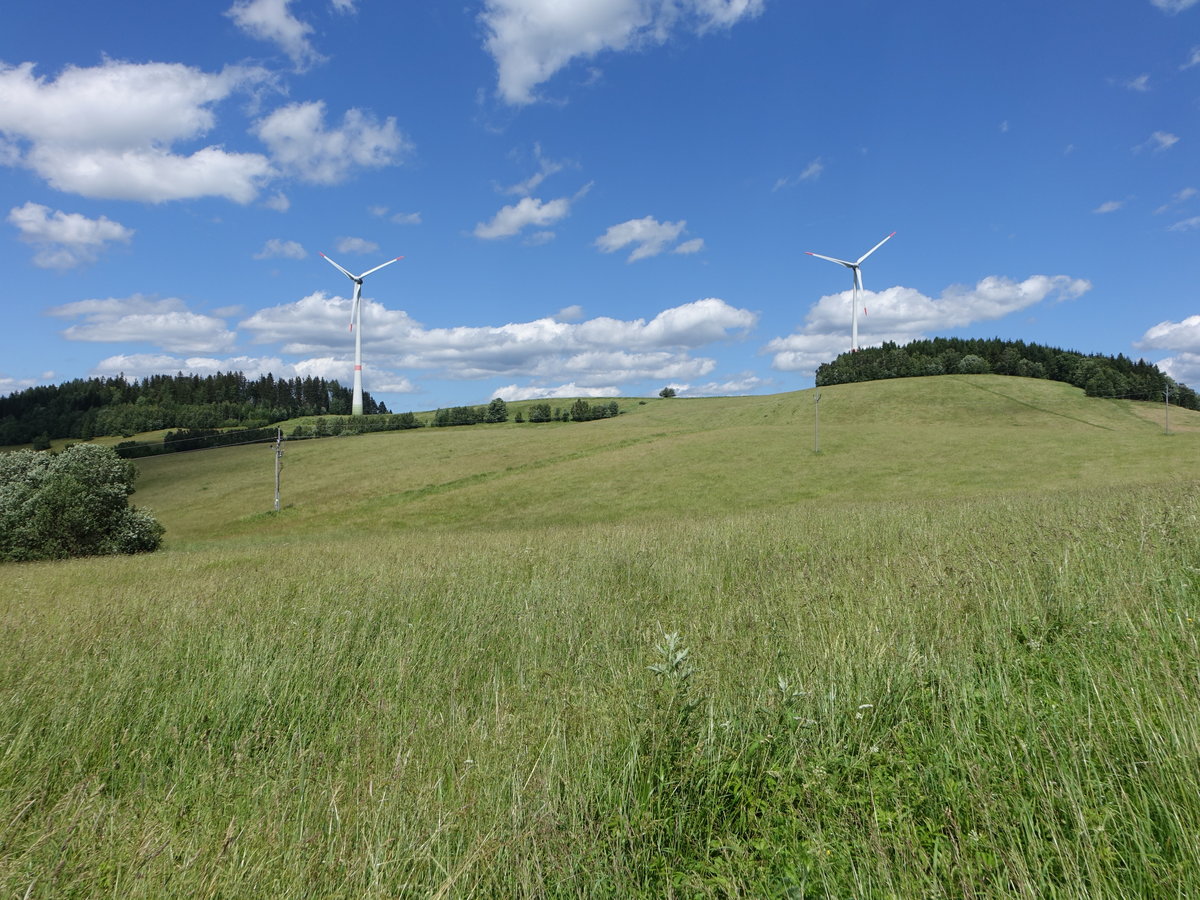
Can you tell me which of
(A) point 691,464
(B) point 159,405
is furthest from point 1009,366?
(B) point 159,405

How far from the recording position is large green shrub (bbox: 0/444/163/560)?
28.6 m

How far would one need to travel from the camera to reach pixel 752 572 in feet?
27.4

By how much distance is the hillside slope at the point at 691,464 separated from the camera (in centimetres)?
Answer: 4331

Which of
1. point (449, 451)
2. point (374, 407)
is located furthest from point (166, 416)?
point (449, 451)

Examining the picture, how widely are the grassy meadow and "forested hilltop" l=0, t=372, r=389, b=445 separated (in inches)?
5267

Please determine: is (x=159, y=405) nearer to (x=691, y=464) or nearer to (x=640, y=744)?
(x=691, y=464)

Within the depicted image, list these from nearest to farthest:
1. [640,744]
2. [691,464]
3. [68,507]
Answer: [640,744], [68,507], [691,464]

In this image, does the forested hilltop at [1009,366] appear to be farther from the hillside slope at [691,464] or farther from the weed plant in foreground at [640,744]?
the weed plant in foreground at [640,744]

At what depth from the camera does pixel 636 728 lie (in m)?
3.41

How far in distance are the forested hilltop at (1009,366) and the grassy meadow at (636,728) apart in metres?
108

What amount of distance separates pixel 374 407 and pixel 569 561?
501ft

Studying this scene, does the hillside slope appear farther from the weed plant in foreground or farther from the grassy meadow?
the weed plant in foreground

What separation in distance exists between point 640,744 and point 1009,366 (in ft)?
411

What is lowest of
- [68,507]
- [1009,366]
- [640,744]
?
[68,507]
